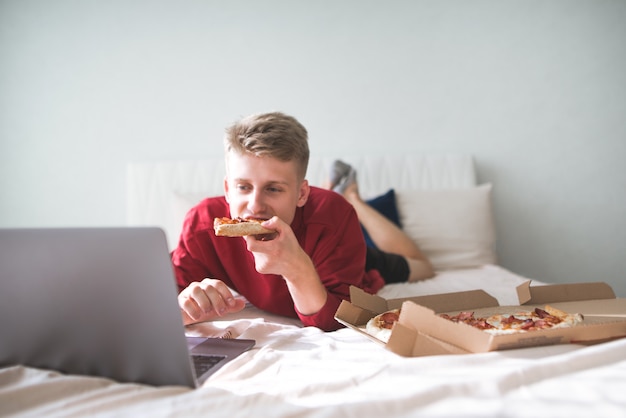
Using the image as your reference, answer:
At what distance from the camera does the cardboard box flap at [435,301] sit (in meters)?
1.30

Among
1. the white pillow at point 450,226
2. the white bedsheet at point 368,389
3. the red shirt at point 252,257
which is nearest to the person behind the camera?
the white bedsheet at point 368,389

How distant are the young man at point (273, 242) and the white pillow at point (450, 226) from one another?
98 cm

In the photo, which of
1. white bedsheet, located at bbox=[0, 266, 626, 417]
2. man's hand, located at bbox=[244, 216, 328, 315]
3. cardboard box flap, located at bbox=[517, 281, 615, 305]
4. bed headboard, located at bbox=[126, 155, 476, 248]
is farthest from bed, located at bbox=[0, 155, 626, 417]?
bed headboard, located at bbox=[126, 155, 476, 248]

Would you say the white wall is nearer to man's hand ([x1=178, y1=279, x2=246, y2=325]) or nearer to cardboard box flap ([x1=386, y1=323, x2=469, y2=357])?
man's hand ([x1=178, y1=279, x2=246, y2=325])

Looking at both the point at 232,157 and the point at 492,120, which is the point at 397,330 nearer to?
the point at 232,157

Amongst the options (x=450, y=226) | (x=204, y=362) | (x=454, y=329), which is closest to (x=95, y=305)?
(x=204, y=362)

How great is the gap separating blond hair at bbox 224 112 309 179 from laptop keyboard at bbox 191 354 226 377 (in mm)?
631

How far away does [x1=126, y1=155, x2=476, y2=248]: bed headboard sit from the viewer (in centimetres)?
296

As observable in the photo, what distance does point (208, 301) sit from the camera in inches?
49.5

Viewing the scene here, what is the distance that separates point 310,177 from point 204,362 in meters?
1.99

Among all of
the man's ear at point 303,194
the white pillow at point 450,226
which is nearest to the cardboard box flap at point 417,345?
the man's ear at point 303,194

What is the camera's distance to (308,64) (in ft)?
10.3

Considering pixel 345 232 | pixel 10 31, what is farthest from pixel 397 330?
pixel 10 31

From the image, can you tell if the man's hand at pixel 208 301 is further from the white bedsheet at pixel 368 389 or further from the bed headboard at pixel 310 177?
the bed headboard at pixel 310 177
